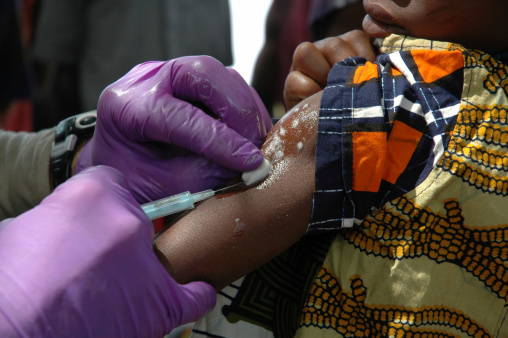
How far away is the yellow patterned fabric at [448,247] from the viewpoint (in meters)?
0.81

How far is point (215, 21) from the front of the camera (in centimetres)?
275

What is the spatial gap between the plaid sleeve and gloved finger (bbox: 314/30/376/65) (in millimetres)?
214

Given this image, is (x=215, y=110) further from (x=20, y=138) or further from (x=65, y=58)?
(x=65, y=58)

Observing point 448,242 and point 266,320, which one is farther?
point 266,320

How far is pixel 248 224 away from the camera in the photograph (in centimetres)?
85

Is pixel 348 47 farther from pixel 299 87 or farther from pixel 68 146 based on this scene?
pixel 68 146

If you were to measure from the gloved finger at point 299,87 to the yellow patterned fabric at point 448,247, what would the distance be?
289 millimetres

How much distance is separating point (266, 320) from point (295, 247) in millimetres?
136

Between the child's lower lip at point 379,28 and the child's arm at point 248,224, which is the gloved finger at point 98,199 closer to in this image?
the child's arm at point 248,224

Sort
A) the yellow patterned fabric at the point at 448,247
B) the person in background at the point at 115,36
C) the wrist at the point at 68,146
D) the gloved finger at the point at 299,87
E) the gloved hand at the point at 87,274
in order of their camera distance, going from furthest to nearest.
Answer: the person in background at the point at 115,36 < the wrist at the point at 68,146 < the gloved finger at the point at 299,87 < the yellow patterned fabric at the point at 448,247 < the gloved hand at the point at 87,274

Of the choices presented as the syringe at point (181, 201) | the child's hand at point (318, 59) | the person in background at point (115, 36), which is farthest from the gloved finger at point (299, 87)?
the person in background at point (115, 36)

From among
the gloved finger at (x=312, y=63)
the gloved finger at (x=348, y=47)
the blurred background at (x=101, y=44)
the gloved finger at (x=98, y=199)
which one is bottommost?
the blurred background at (x=101, y=44)

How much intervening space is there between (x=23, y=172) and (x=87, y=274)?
2.10ft

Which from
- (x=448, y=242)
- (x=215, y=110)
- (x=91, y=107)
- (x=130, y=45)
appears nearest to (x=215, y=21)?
(x=130, y=45)
